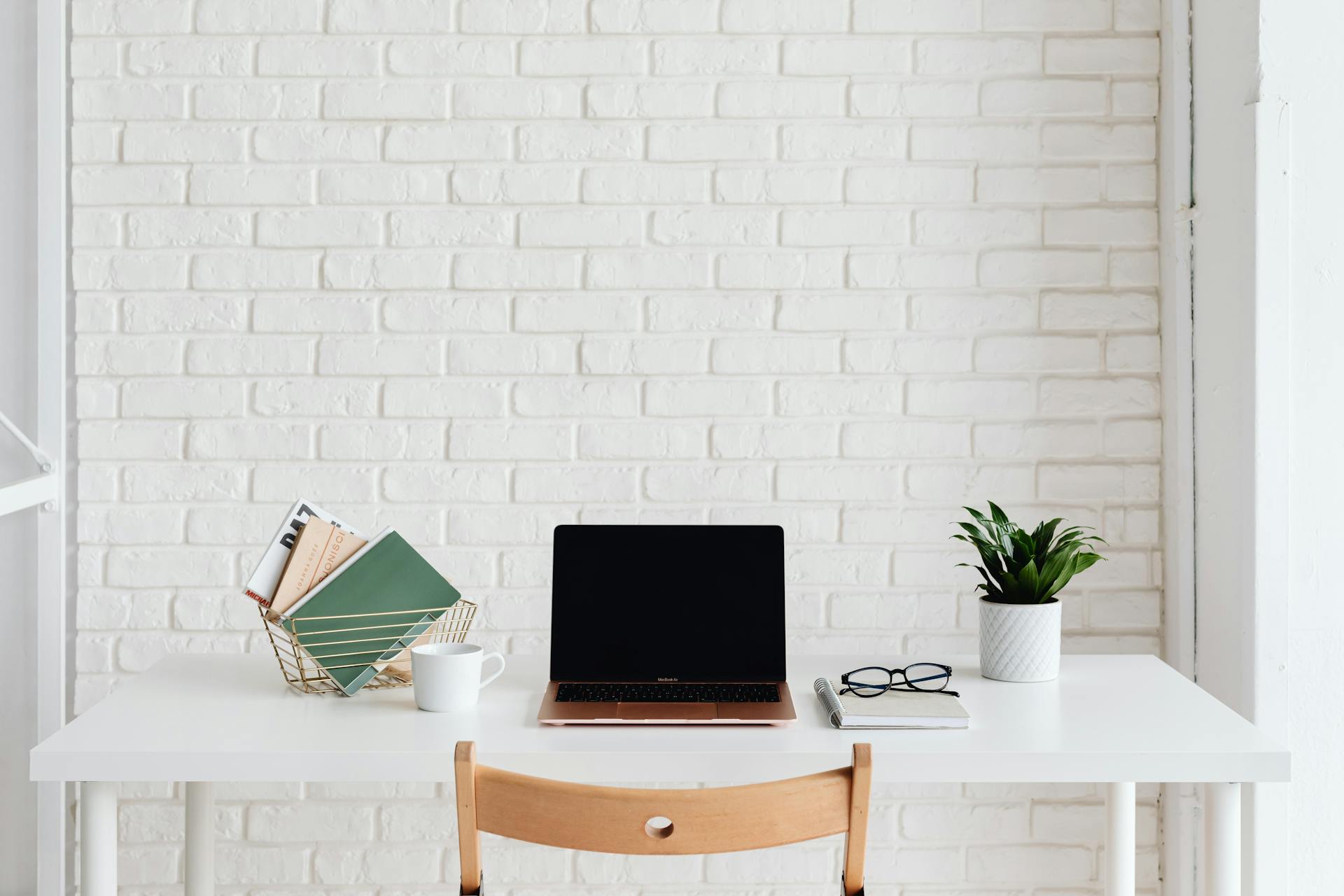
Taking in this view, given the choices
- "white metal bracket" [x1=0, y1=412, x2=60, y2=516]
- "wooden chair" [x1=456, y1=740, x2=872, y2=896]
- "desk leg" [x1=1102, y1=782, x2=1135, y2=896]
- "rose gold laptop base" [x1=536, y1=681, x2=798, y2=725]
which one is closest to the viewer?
"wooden chair" [x1=456, y1=740, x2=872, y2=896]

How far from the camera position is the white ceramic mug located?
1435 millimetres

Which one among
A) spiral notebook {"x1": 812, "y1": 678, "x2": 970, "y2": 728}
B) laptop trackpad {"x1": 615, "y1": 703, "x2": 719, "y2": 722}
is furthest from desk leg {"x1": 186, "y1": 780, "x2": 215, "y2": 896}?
spiral notebook {"x1": 812, "y1": 678, "x2": 970, "y2": 728}

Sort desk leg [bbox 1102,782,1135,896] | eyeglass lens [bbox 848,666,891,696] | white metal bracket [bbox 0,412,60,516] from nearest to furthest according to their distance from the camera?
eyeglass lens [bbox 848,666,891,696]
desk leg [bbox 1102,782,1135,896]
white metal bracket [bbox 0,412,60,516]

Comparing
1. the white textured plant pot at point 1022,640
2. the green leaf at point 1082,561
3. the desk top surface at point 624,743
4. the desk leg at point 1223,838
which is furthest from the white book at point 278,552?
the desk leg at point 1223,838

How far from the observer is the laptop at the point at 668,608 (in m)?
1.53

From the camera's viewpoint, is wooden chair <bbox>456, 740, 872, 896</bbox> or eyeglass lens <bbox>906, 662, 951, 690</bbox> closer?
wooden chair <bbox>456, 740, 872, 896</bbox>

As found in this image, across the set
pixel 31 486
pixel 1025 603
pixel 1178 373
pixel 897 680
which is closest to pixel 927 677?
pixel 897 680

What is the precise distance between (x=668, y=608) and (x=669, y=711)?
16 centimetres

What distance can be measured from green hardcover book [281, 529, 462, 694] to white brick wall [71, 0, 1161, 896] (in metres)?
0.46

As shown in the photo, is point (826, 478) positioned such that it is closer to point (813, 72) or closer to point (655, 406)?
point (655, 406)

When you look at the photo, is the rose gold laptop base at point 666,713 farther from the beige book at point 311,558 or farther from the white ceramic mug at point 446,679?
the beige book at point 311,558

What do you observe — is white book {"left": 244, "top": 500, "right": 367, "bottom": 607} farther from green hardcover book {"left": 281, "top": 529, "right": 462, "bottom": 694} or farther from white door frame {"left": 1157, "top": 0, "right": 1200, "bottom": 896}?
white door frame {"left": 1157, "top": 0, "right": 1200, "bottom": 896}

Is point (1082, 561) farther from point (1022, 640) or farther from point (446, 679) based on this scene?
point (446, 679)

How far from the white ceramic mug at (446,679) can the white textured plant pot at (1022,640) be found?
70 centimetres
